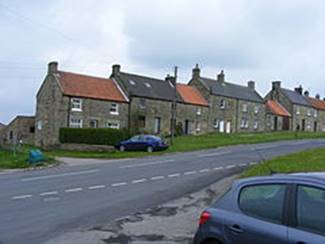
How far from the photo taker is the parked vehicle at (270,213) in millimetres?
5699

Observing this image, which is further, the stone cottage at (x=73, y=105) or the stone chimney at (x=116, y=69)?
the stone chimney at (x=116, y=69)

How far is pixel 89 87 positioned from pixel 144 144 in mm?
17356

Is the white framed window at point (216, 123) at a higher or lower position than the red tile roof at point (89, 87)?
lower

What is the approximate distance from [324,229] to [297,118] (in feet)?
301

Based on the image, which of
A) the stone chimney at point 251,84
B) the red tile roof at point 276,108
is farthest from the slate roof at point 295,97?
the stone chimney at point 251,84

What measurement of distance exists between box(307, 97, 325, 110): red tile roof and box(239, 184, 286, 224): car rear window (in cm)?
9748

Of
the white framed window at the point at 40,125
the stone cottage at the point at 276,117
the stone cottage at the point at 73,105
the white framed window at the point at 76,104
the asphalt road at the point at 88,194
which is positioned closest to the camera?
the asphalt road at the point at 88,194

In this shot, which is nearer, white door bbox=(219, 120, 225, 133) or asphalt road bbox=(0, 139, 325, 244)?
asphalt road bbox=(0, 139, 325, 244)

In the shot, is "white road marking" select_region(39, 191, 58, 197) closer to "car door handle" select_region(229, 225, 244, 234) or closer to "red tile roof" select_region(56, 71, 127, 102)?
"car door handle" select_region(229, 225, 244, 234)

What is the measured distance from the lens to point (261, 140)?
55000 millimetres

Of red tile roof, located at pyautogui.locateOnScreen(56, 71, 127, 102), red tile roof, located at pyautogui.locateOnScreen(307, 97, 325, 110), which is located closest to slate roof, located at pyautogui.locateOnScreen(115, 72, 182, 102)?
red tile roof, located at pyautogui.locateOnScreen(56, 71, 127, 102)

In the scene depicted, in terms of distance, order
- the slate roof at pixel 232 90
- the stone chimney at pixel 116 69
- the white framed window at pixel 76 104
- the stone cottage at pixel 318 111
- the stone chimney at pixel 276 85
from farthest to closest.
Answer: the stone cottage at pixel 318 111 → the stone chimney at pixel 276 85 → the slate roof at pixel 232 90 → the stone chimney at pixel 116 69 → the white framed window at pixel 76 104

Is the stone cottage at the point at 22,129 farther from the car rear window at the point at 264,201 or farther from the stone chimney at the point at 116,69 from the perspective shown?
the car rear window at the point at 264,201

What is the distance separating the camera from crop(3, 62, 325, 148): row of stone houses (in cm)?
5841
